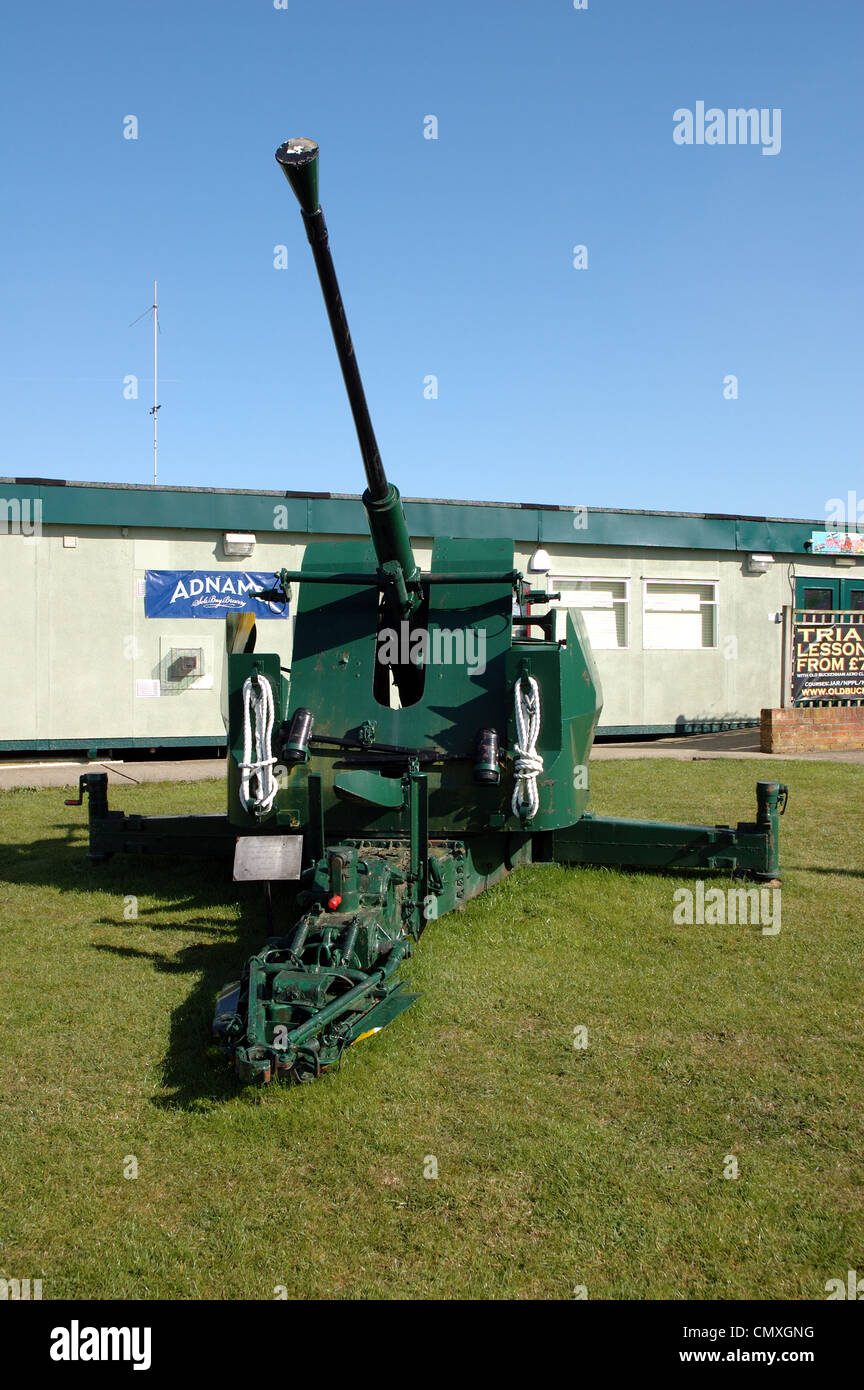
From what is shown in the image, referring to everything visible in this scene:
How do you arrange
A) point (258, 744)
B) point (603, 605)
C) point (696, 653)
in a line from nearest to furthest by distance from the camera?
point (258, 744), point (603, 605), point (696, 653)

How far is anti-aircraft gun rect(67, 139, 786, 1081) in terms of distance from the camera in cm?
559

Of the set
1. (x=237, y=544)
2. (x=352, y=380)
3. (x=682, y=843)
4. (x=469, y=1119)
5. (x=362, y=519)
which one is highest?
(x=362, y=519)

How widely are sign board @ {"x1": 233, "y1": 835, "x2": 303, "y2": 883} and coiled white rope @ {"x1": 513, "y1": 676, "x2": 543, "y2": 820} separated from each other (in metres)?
1.34

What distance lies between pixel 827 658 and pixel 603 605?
159 inches

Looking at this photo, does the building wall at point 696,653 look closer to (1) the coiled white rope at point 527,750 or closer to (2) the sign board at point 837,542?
(2) the sign board at point 837,542

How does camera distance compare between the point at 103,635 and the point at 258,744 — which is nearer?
the point at 258,744

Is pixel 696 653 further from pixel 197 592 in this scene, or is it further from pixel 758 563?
pixel 197 592

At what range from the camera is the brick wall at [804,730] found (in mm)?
16062

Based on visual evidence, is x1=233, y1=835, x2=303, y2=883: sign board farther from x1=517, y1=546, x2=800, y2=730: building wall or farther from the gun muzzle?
x1=517, y1=546, x2=800, y2=730: building wall

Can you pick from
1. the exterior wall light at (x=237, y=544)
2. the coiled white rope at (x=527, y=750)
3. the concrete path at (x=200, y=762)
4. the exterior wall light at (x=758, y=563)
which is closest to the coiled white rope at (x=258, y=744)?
the coiled white rope at (x=527, y=750)

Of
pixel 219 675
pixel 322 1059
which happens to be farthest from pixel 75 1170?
pixel 219 675

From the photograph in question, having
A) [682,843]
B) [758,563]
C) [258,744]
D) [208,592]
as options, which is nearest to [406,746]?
[258,744]

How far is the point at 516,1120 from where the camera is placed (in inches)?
156

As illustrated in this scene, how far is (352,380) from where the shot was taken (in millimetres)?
5461
